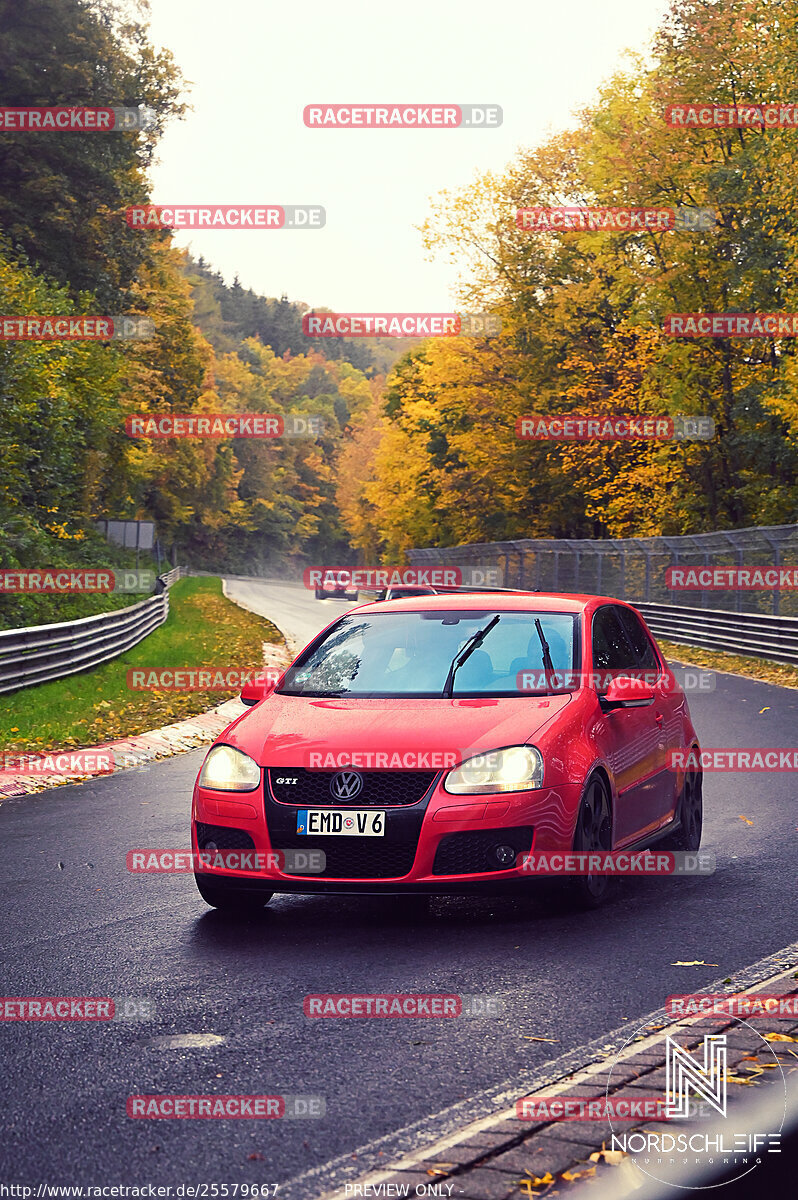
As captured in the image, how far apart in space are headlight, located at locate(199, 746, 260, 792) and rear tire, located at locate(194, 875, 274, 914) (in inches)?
18.1

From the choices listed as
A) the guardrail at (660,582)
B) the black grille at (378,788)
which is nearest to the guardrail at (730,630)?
the guardrail at (660,582)

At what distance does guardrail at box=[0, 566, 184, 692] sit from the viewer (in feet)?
52.7

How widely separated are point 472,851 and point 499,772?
0.39m

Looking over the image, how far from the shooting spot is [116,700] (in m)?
18.1

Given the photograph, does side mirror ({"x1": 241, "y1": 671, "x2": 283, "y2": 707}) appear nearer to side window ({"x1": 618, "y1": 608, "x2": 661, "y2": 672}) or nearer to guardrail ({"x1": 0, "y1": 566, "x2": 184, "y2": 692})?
side window ({"x1": 618, "y1": 608, "x2": 661, "y2": 672})

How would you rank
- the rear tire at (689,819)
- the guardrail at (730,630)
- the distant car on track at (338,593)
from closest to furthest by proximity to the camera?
the rear tire at (689,819) → the guardrail at (730,630) → the distant car on track at (338,593)

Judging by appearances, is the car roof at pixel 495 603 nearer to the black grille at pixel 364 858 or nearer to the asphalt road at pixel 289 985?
the asphalt road at pixel 289 985

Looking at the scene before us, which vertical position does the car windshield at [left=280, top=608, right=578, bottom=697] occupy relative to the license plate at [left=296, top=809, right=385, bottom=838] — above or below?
above

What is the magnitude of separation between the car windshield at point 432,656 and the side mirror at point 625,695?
236 millimetres

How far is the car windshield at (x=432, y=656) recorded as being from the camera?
293 inches

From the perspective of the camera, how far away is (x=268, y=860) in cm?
657

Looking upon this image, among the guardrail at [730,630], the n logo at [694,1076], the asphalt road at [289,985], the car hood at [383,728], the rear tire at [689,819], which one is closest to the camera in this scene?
the n logo at [694,1076]

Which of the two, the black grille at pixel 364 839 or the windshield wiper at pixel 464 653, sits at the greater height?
the windshield wiper at pixel 464 653

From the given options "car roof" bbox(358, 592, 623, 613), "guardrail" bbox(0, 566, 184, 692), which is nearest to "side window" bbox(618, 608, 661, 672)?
"car roof" bbox(358, 592, 623, 613)
